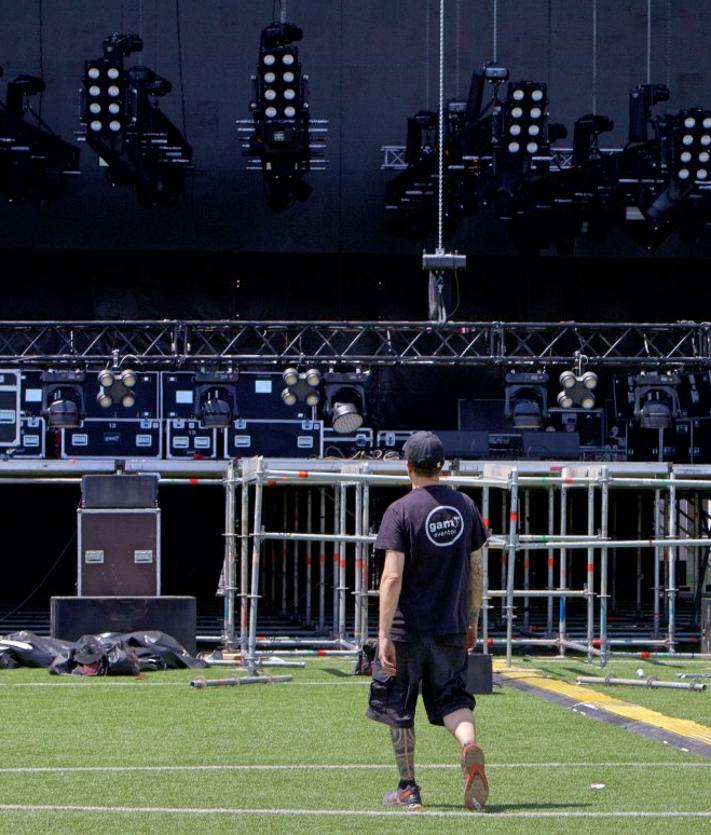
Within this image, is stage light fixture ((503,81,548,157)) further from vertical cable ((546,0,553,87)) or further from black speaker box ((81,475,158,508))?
black speaker box ((81,475,158,508))

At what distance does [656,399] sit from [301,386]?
4.92 metres

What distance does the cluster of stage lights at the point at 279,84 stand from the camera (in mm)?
22516

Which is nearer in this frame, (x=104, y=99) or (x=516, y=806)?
(x=516, y=806)

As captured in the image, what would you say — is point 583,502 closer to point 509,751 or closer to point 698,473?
point 698,473

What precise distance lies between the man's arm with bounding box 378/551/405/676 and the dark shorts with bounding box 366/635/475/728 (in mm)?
46

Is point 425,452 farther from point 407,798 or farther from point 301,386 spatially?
point 301,386

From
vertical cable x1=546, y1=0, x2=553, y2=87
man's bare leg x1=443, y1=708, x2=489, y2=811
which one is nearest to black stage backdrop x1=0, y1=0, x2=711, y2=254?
vertical cable x1=546, y1=0, x2=553, y2=87

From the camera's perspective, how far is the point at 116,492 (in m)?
17.5

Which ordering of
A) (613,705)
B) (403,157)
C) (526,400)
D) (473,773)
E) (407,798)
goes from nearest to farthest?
1. (473,773)
2. (407,798)
3. (613,705)
4. (526,400)
5. (403,157)

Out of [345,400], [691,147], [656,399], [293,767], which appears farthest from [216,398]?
[293,767]

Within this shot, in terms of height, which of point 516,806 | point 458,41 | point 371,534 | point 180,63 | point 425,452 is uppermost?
point 458,41

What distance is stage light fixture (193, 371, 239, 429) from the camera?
2219cm

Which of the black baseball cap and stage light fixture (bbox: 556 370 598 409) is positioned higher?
stage light fixture (bbox: 556 370 598 409)

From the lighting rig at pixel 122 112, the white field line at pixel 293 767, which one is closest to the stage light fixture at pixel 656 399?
the lighting rig at pixel 122 112
